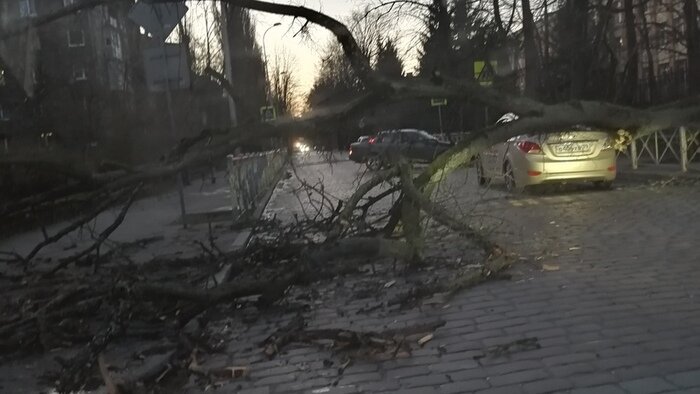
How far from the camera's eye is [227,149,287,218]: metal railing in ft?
46.3

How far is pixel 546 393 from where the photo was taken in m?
4.52

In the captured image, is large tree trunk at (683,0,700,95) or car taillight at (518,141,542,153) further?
large tree trunk at (683,0,700,95)

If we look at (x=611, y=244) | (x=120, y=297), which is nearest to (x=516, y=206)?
(x=611, y=244)

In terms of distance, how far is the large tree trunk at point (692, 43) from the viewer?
20.8 meters

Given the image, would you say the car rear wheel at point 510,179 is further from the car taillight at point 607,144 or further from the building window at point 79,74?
the building window at point 79,74

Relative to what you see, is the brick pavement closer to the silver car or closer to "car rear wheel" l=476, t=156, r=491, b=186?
the silver car

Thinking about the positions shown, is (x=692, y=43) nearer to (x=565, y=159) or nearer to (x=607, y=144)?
(x=607, y=144)

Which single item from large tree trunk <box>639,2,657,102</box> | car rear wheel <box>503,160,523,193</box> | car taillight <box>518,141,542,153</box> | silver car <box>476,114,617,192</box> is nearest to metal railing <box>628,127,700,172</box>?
silver car <box>476,114,617,192</box>

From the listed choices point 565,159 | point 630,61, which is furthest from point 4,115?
point 630,61

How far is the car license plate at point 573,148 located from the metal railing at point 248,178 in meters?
4.88

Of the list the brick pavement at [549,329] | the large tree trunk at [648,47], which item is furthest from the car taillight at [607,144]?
the large tree trunk at [648,47]

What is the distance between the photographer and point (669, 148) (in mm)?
17094

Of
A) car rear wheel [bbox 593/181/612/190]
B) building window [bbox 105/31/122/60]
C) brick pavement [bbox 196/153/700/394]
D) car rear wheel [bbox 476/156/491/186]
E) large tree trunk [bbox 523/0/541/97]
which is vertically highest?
building window [bbox 105/31/122/60]

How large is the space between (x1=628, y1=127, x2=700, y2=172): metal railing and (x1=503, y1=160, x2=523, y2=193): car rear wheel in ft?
8.76
